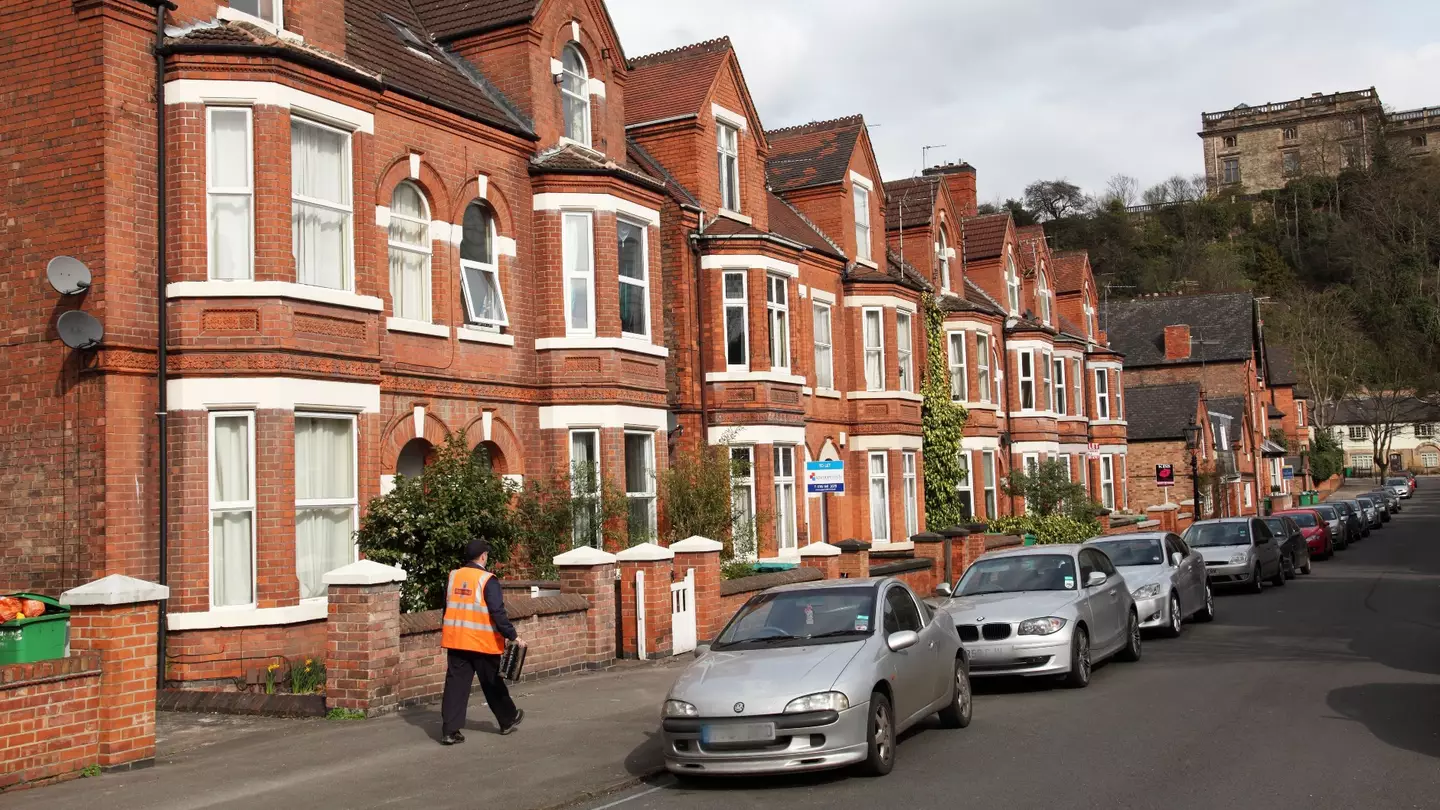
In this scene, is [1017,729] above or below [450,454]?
below

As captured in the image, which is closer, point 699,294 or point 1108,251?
point 699,294

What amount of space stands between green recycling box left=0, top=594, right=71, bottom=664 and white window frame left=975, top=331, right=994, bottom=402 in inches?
1132

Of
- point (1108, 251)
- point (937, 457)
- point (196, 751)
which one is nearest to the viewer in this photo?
point (196, 751)

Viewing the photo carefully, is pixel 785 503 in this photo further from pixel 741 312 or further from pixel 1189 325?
pixel 1189 325

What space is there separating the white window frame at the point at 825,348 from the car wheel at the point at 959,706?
1794cm

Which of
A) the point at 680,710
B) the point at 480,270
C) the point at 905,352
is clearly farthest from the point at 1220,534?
the point at 680,710

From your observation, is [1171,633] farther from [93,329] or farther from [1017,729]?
[93,329]

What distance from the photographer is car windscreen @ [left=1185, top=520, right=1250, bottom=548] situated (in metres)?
26.6

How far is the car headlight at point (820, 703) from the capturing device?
9062 millimetres

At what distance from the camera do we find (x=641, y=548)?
16453mm

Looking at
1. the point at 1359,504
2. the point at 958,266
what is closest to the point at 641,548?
the point at 958,266

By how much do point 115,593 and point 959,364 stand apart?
93.7 feet

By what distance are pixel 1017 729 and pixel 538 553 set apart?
9446 millimetres

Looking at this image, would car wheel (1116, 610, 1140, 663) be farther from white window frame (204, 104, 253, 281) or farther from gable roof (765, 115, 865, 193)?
gable roof (765, 115, 865, 193)
